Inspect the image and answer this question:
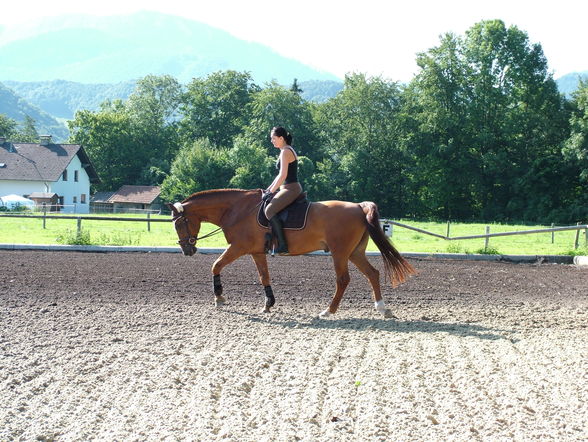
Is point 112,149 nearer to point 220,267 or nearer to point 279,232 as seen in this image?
point 220,267

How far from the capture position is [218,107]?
251 ft

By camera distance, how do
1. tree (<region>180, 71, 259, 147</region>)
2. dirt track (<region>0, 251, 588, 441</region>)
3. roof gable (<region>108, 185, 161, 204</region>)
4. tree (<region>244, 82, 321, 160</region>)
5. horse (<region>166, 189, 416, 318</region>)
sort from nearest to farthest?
dirt track (<region>0, 251, 588, 441</region>) < horse (<region>166, 189, 416, 318</region>) < tree (<region>244, 82, 321, 160</region>) < roof gable (<region>108, 185, 161, 204</region>) < tree (<region>180, 71, 259, 147</region>)

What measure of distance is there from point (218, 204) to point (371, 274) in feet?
8.16

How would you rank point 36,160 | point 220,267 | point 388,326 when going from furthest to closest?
point 36,160 < point 220,267 < point 388,326

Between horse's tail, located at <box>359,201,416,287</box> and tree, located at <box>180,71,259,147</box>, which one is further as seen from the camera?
tree, located at <box>180,71,259,147</box>

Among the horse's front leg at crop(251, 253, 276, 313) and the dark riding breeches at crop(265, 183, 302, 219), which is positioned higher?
the dark riding breeches at crop(265, 183, 302, 219)

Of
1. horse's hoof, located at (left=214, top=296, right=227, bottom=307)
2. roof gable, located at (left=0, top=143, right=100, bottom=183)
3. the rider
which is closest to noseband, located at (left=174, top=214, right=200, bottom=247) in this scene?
horse's hoof, located at (left=214, top=296, right=227, bottom=307)

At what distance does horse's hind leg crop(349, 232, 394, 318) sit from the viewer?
9234 mm

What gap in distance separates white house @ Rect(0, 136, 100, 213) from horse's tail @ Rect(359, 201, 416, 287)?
59595mm

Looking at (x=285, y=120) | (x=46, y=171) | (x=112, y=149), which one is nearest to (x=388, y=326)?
(x=285, y=120)

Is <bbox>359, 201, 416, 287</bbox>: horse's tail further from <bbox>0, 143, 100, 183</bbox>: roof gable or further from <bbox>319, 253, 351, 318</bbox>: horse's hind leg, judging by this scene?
<bbox>0, 143, 100, 183</bbox>: roof gable

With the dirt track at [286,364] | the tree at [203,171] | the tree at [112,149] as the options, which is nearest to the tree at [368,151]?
the tree at [203,171]

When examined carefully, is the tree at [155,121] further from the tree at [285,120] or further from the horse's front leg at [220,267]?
the horse's front leg at [220,267]

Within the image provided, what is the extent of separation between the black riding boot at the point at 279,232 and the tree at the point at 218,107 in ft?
217
